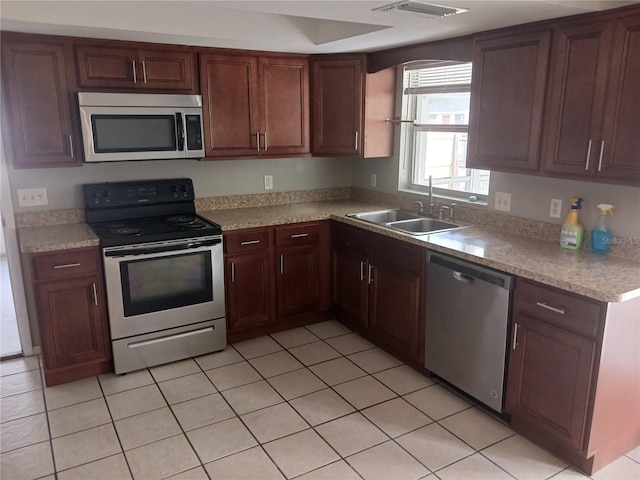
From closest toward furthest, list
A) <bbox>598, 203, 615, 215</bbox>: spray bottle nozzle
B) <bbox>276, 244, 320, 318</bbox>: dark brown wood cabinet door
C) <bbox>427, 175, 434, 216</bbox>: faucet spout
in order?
<bbox>598, 203, 615, 215</bbox>: spray bottle nozzle
<bbox>427, 175, 434, 216</bbox>: faucet spout
<bbox>276, 244, 320, 318</bbox>: dark brown wood cabinet door

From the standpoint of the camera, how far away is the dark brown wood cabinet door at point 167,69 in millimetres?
3119

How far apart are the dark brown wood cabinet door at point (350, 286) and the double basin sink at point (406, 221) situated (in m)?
0.30

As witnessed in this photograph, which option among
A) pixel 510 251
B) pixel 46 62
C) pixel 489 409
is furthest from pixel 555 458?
pixel 46 62

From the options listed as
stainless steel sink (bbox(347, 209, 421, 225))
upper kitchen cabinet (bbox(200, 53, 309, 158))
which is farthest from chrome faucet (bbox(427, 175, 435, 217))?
upper kitchen cabinet (bbox(200, 53, 309, 158))

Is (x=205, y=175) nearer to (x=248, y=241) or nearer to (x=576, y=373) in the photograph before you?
(x=248, y=241)

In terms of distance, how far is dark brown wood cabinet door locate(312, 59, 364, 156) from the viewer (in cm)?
365

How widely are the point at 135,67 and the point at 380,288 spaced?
2089 millimetres

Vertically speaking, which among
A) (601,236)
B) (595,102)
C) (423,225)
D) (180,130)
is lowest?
(423,225)

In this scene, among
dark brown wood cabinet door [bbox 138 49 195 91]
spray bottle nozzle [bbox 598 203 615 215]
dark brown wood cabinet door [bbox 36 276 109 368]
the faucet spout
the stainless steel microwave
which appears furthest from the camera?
the faucet spout

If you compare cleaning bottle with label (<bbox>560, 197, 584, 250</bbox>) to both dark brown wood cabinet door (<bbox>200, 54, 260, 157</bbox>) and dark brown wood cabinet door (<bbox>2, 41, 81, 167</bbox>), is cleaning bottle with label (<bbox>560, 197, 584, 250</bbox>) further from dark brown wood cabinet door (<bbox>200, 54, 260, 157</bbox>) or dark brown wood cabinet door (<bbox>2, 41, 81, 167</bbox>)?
dark brown wood cabinet door (<bbox>2, 41, 81, 167</bbox>)

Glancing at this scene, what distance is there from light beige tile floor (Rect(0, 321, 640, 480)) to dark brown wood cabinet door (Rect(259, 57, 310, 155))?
1.56 metres

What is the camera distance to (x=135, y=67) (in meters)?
3.08

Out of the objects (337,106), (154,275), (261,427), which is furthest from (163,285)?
(337,106)

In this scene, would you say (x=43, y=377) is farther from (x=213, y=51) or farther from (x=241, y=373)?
(x=213, y=51)
